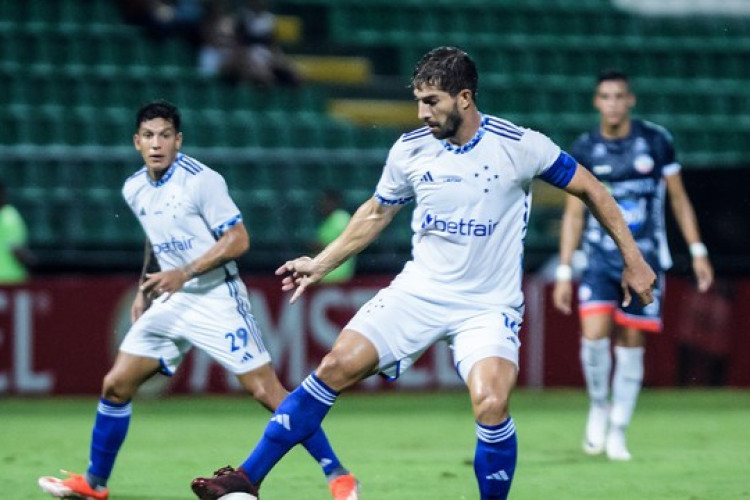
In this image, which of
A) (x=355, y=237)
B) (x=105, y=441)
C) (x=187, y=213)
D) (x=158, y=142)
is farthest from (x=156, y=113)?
(x=105, y=441)

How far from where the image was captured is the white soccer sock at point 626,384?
30.6 ft

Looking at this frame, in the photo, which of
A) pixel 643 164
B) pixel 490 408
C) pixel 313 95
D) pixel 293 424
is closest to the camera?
pixel 490 408

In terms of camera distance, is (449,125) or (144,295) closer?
(449,125)

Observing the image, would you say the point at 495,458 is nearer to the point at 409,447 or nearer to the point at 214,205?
the point at 214,205

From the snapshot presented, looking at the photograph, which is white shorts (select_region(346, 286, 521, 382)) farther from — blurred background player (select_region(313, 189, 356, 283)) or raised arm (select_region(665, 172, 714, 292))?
blurred background player (select_region(313, 189, 356, 283))

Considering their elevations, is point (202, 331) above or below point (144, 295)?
below

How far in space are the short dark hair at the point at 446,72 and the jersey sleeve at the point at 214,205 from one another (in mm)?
1596

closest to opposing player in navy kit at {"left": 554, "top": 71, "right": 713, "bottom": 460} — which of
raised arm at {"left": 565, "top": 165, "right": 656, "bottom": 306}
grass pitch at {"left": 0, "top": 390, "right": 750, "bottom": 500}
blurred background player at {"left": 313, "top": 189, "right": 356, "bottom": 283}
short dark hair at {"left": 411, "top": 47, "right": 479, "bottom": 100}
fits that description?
grass pitch at {"left": 0, "top": 390, "right": 750, "bottom": 500}

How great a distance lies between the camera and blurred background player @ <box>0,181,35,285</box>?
14094 millimetres

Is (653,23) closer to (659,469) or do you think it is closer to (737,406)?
(737,406)

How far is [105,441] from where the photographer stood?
7.52 meters

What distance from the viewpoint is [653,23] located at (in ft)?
70.5

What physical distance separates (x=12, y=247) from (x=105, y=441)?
6.98 metres

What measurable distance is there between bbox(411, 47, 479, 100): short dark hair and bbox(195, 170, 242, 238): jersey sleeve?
160cm
